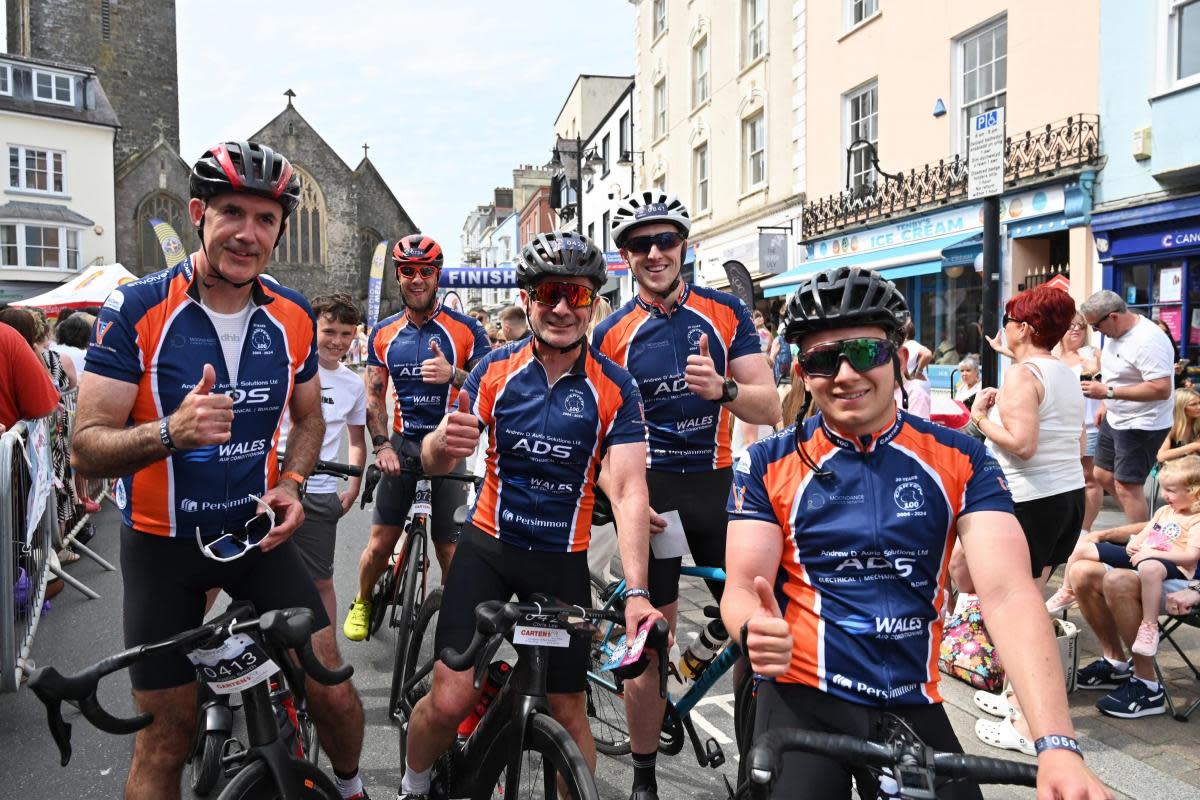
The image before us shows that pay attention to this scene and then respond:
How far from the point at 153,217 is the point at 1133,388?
164ft

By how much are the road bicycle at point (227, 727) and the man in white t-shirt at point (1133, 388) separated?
6137 mm

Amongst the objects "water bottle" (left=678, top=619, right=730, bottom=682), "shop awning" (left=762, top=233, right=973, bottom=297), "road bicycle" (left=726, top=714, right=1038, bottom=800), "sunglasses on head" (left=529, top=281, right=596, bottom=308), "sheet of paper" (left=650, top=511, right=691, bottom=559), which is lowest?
"water bottle" (left=678, top=619, right=730, bottom=682)

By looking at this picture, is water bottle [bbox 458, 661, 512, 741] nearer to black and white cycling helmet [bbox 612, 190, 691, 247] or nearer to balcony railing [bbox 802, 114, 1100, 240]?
black and white cycling helmet [bbox 612, 190, 691, 247]

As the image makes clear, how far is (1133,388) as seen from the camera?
6.84 m

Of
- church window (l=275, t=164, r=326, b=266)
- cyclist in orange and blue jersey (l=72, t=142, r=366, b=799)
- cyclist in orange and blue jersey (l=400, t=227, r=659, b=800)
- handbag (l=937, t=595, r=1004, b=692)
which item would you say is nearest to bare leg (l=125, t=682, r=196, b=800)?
cyclist in orange and blue jersey (l=72, t=142, r=366, b=799)

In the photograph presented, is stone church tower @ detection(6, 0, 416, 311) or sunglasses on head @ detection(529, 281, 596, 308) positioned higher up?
stone church tower @ detection(6, 0, 416, 311)

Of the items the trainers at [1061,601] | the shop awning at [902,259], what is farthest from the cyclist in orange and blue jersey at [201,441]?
the shop awning at [902,259]

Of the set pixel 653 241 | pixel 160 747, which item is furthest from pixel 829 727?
pixel 653 241

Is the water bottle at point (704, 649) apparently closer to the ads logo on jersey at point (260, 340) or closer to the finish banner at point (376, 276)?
the ads logo on jersey at point (260, 340)

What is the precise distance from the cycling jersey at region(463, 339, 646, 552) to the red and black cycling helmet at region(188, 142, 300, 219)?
3.06ft

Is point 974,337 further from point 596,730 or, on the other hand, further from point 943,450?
point 943,450

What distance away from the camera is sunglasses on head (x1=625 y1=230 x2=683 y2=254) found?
3713 mm

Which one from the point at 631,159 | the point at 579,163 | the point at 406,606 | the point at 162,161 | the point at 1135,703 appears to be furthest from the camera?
the point at 162,161

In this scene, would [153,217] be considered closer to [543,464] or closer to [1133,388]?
[1133,388]
